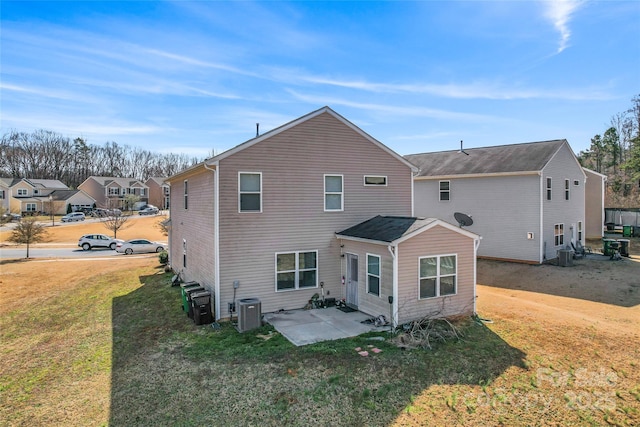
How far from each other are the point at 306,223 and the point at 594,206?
28.2 m

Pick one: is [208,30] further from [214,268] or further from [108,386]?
[108,386]

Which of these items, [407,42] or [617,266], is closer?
[407,42]

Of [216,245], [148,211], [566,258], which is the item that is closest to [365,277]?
[216,245]

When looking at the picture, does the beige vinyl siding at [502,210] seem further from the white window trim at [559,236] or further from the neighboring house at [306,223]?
the neighboring house at [306,223]

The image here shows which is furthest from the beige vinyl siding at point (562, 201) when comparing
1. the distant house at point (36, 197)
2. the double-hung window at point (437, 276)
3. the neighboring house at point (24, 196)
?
the neighboring house at point (24, 196)

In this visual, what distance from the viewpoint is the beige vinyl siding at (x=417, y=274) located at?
10961 mm

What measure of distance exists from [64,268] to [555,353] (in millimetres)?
25285

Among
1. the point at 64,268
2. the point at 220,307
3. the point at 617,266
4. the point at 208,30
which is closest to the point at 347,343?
the point at 220,307

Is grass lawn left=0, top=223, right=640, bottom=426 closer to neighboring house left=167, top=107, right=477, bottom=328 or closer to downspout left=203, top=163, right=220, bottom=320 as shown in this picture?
downspout left=203, top=163, right=220, bottom=320

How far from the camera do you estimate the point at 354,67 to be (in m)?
16.7

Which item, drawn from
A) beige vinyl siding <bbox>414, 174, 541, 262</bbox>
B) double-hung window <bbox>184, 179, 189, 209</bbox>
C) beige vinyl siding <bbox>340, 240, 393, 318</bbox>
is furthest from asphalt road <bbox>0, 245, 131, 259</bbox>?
beige vinyl siding <bbox>414, 174, 541, 262</bbox>

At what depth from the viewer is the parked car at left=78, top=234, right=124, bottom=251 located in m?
32.7

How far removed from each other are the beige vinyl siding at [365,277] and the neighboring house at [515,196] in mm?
13360

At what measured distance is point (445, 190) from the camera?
2484 cm
